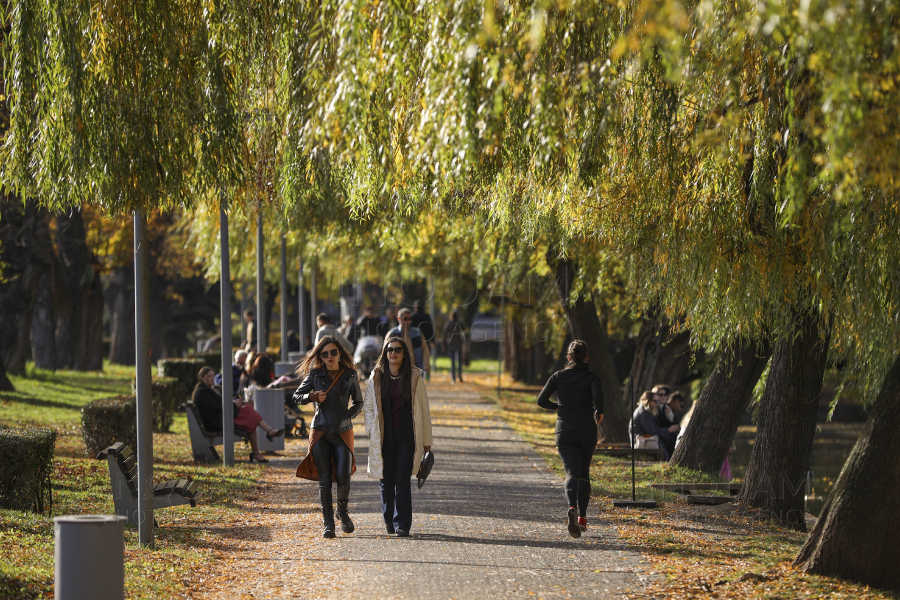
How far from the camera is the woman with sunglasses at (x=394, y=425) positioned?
8.52 metres

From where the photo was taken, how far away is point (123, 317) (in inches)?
1556

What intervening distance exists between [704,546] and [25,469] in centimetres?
591

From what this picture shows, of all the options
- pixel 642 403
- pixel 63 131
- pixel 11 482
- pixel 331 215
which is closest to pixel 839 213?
pixel 63 131

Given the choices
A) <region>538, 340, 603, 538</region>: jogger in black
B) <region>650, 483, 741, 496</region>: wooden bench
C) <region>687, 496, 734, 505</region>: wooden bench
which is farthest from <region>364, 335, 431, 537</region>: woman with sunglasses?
<region>650, 483, 741, 496</region>: wooden bench

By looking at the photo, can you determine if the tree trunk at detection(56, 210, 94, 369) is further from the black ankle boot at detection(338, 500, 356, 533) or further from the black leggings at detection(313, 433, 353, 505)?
the black ankle boot at detection(338, 500, 356, 533)

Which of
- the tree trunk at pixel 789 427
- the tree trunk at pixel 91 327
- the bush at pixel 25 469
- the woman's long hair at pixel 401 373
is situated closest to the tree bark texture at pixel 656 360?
the tree trunk at pixel 789 427

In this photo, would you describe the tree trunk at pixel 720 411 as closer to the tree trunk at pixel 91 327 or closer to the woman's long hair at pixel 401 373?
the woman's long hair at pixel 401 373

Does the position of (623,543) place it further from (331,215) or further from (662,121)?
(331,215)

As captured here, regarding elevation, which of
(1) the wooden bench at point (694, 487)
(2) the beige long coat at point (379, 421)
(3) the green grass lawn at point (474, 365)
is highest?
(2) the beige long coat at point (379, 421)

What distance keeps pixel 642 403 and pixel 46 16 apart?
35.4 ft

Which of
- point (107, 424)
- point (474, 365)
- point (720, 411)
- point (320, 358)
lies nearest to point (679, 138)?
point (320, 358)

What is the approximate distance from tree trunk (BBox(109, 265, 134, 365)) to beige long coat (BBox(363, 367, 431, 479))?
30.4 meters

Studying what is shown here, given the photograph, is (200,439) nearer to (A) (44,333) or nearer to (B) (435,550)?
(B) (435,550)

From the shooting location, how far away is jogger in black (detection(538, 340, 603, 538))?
8867 mm
